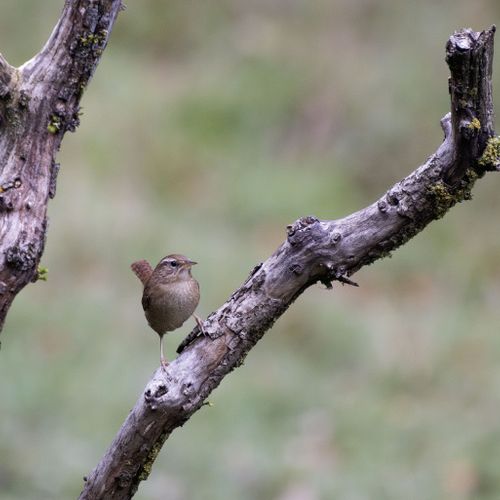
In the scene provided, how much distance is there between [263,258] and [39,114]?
6.77 metres

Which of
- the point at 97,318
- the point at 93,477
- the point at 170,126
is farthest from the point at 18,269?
the point at 170,126

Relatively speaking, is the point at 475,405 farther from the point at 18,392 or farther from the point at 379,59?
the point at 379,59

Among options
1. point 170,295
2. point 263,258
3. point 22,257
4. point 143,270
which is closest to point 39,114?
point 22,257

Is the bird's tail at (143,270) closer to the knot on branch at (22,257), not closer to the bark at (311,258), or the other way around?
the knot on branch at (22,257)

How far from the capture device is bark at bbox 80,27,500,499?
346 cm

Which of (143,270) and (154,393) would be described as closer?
(154,393)

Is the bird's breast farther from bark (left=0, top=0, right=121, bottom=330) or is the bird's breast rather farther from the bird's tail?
bark (left=0, top=0, right=121, bottom=330)

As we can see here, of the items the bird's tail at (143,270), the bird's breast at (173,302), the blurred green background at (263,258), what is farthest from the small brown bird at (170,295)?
the blurred green background at (263,258)

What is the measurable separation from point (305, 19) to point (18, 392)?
7.87 metres

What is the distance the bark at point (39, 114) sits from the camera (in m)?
4.07

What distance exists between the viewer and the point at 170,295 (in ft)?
17.6

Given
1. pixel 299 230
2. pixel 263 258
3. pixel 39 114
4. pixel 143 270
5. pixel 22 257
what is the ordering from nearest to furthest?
pixel 299 230
pixel 22 257
pixel 39 114
pixel 143 270
pixel 263 258

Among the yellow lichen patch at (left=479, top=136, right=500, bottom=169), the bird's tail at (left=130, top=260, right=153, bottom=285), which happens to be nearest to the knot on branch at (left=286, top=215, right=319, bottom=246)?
the yellow lichen patch at (left=479, top=136, right=500, bottom=169)

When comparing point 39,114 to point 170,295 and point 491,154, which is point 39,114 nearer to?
point 170,295
